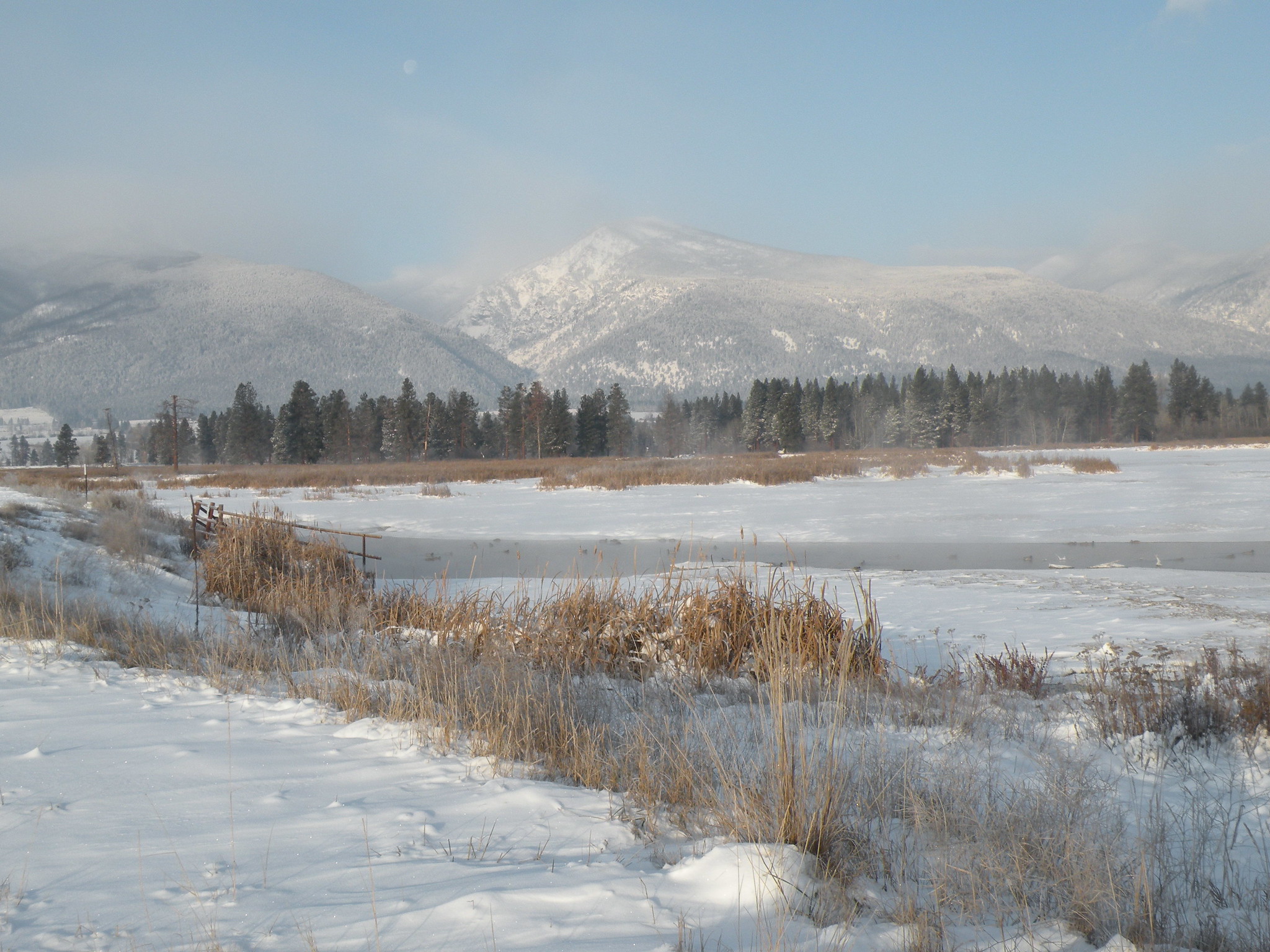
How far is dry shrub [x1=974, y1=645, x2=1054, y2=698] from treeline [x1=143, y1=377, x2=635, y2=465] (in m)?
78.8

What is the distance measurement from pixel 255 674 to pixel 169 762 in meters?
1.81

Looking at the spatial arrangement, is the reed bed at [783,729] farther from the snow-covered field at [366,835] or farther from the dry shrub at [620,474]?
the dry shrub at [620,474]

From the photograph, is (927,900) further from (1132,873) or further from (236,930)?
(236,930)

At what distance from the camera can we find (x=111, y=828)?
2674 mm

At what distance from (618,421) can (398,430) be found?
87.8 ft

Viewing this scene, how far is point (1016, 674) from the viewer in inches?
220

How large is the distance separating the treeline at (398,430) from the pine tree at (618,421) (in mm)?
165

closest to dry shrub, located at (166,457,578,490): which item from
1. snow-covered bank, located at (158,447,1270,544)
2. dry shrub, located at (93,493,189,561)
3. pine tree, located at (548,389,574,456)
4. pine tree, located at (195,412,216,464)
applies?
snow-covered bank, located at (158,447,1270,544)

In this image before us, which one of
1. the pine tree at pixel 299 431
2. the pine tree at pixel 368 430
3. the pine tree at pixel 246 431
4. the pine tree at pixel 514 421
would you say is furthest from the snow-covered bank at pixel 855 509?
the pine tree at pixel 514 421

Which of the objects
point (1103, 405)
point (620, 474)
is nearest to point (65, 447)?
point (620, 474)

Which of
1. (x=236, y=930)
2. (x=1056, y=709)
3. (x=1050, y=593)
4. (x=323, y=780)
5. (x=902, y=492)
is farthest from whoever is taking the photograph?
(x=902, y=492)

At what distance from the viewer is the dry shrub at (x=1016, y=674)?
5.34m

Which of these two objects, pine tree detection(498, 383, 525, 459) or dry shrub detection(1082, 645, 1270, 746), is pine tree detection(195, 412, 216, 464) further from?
dry shrub detection(1082, 645, 1270, 746)

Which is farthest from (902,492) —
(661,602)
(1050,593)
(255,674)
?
(255,674)
